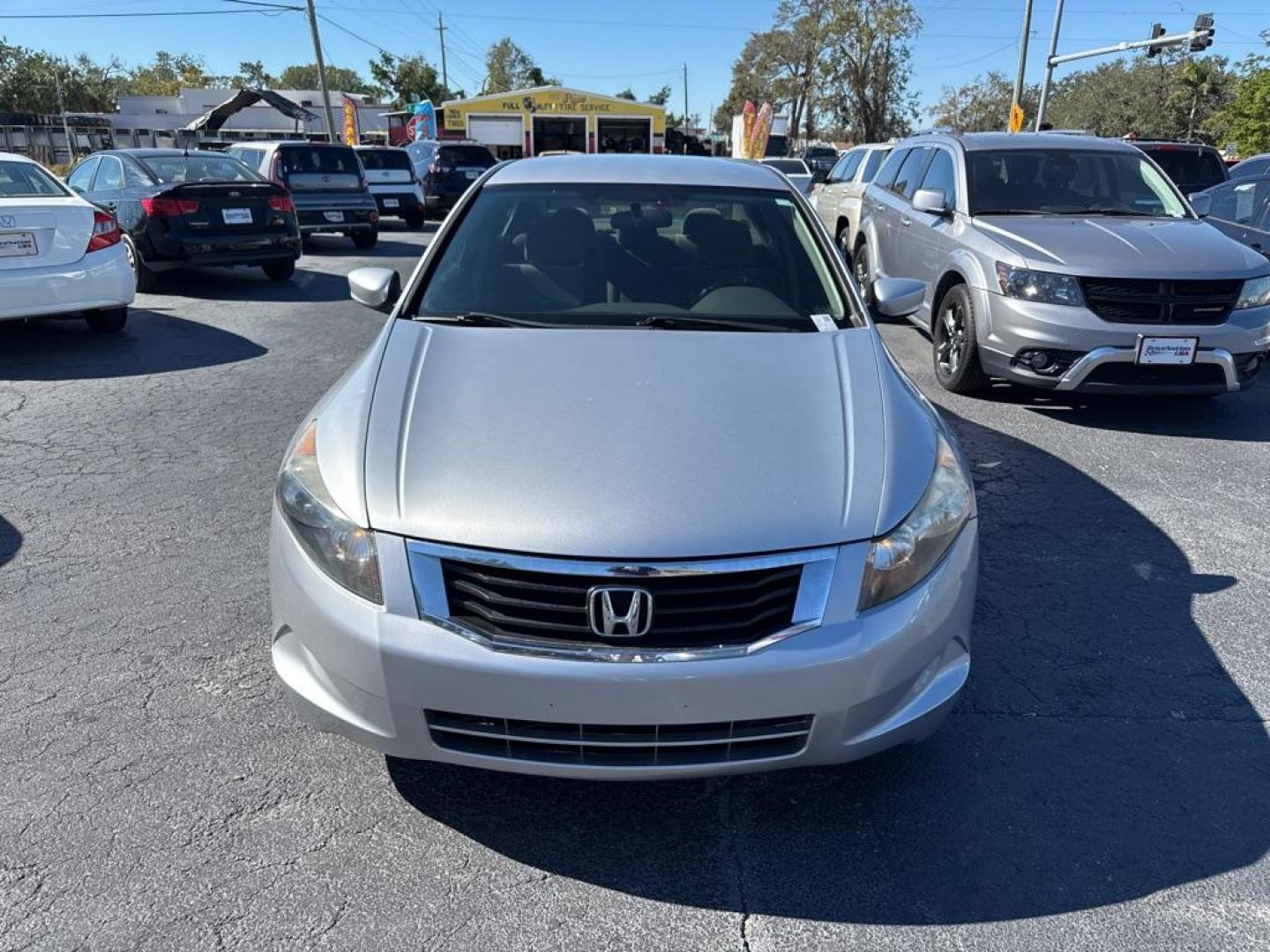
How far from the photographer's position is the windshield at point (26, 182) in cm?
726

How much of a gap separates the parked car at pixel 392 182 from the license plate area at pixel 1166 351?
15272mm

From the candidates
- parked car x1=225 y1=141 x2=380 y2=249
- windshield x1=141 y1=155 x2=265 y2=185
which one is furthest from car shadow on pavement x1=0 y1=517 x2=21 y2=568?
parked car x1=225 y1=141 x2=380 y2=249

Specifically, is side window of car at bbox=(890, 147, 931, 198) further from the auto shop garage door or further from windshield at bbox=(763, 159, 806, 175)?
the auto shop garage door

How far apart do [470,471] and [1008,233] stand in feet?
16.6

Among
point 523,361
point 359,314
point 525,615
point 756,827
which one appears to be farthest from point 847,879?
point 359,314

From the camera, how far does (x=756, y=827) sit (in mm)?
2439

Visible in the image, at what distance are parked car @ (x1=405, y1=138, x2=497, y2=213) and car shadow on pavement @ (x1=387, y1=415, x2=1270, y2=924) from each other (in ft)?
59.8

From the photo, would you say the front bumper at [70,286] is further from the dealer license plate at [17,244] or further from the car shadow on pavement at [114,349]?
the car shadow on pavement at [114,349]

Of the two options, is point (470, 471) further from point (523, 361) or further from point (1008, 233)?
point (1008, 233)

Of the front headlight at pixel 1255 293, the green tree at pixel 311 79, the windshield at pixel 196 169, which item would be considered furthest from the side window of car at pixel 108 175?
the green tree at pixel 311 79

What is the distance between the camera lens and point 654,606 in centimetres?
207

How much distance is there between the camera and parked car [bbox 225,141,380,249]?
45.0 feet

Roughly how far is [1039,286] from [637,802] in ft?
15.0

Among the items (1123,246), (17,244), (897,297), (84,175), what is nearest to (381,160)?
(84,175)
